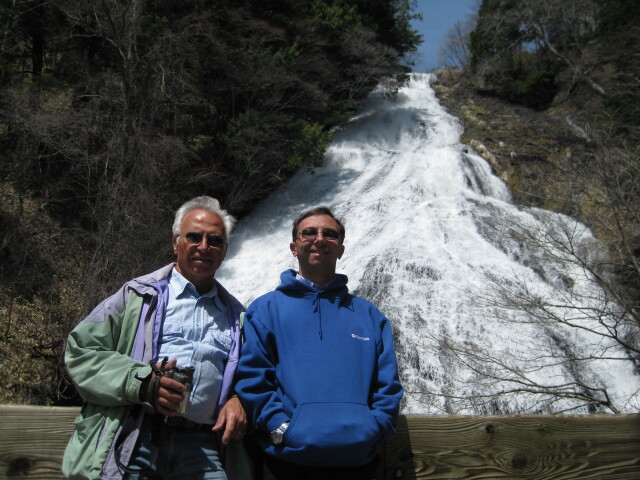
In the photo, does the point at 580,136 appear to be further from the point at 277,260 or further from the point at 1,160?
the point at 1,160

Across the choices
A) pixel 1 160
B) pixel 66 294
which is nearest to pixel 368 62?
pixel 1 160

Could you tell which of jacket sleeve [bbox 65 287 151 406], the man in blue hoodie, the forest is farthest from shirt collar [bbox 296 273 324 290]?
the forest

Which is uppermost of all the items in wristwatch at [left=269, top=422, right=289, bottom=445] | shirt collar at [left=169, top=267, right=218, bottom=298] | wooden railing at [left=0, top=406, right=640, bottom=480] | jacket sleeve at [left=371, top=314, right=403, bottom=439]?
shirt collar at [left=169, top=267, right=218, bottom=298]

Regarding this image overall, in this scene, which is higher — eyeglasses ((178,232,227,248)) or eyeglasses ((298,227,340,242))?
eyeglasses ((298,227,340,242))

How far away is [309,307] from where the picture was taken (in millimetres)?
2037

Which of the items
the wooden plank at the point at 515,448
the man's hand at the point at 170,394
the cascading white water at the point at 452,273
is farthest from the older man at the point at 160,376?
the cascading white water at the point at 452,273

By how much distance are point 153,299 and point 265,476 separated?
2.60 feet

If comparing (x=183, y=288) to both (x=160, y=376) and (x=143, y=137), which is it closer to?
(x=160, y=376)

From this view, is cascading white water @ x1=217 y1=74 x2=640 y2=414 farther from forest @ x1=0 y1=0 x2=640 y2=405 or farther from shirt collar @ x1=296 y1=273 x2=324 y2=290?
shirt collar @ x1=296 y1=273 x2=324 y2=290

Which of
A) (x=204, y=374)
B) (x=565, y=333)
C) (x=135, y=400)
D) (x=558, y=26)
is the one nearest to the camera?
(x=135, y=400)

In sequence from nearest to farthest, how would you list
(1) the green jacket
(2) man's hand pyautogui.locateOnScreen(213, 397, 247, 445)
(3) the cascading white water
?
(1) the green jacket → (2) man's hand pyautogui.locateOnScreen(213, 397, 247, 445) → (3) the cascading white water

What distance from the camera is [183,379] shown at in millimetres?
1701

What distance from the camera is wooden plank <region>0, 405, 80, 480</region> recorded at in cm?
176

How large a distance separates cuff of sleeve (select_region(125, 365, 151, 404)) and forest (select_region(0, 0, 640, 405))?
7.25 meters
